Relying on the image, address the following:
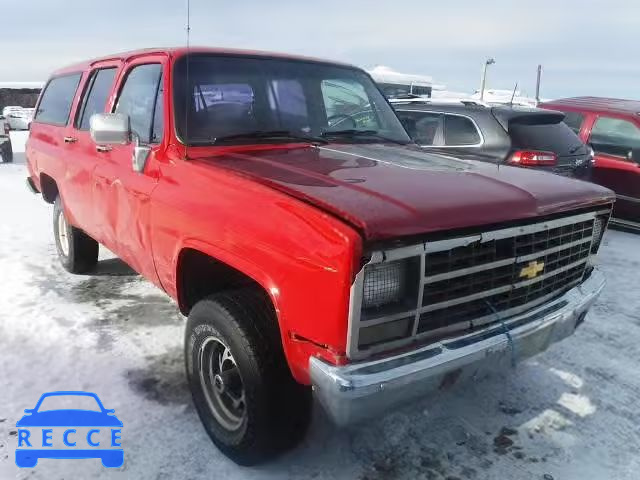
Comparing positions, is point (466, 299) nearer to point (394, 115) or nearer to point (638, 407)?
point (638, 407)

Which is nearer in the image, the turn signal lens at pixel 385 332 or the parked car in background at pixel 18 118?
the turn signal lens at pixel 385 332

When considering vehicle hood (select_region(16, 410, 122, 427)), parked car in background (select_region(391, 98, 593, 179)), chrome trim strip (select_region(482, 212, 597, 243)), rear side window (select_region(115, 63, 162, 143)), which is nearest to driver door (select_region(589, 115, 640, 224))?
parked car in background (select_region(391, 98, 593, 179))

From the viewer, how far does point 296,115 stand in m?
3.48

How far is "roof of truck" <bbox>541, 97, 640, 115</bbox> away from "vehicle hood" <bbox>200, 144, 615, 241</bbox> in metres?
5.52

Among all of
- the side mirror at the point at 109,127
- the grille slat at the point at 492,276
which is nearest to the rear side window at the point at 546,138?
the grille slat at the point at 492,276

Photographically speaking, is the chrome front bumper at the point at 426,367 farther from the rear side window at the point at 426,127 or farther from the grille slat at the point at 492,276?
the rear side window at the point at 426,127

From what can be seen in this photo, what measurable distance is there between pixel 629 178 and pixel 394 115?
15.8 feet

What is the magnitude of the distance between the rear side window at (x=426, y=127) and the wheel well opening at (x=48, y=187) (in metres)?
3.79

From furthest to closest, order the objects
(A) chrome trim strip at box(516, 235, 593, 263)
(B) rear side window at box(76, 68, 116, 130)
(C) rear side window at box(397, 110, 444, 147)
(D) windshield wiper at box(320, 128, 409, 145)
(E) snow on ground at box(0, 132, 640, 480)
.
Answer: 1. (C) rear side window at box(397, 110, 444, 147)
2. (B) rear side window at box(76, 68, 116, 130)
3. (D) windshield wiper at box(320, 128, 409, 145)
4. (E) snow on ground at box(0, 132, 640, 480)
5. (A) chrome trim strip at box(516, 235, 593, 263)

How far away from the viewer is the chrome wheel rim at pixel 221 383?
2.71m

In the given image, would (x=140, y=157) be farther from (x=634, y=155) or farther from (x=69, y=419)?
(x=634, y=155)

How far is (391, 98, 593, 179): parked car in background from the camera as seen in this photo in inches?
246

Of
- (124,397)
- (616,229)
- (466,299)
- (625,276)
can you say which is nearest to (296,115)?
(466,299)

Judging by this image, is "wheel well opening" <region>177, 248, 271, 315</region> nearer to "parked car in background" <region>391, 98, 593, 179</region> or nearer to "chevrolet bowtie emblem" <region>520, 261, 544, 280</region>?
"chevrolet bowtie emblem" <region>520, 261, 544, 280</region>
